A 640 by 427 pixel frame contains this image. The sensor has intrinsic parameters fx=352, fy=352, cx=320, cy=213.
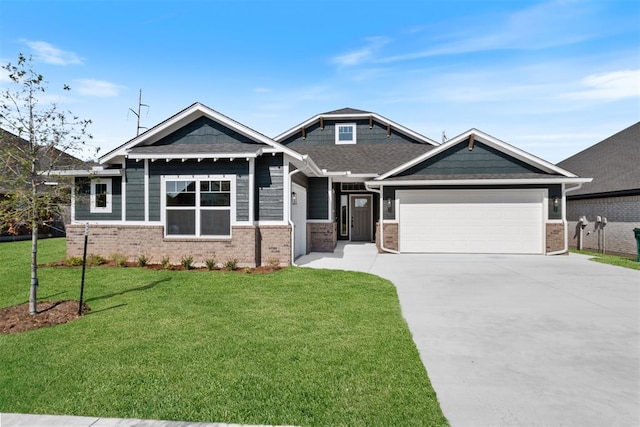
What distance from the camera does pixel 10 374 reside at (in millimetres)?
3766

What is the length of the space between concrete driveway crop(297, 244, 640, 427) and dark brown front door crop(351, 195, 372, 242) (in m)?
8.07

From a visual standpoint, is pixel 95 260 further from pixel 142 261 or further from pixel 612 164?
pixel 612 164

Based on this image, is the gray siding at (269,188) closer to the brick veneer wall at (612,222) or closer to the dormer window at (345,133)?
the dormer window at (345,133)

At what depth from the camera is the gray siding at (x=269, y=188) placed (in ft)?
Result: 35.9

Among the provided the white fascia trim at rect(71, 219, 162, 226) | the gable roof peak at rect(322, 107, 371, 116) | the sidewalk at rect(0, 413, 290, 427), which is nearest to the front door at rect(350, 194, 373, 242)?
the gable roof peak at rect(322, 107, 371, 116)

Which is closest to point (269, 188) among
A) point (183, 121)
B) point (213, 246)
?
point (213, 246)

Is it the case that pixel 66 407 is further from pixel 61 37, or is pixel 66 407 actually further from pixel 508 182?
pixel 508 182

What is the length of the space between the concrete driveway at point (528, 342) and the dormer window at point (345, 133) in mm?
11631

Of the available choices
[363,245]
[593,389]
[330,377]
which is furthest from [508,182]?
[330,377]

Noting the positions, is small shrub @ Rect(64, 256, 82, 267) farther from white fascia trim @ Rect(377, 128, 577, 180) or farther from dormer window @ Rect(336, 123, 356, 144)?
dormer window @ Rect(336, 123, 356, 144)

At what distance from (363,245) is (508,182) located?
6780 millimetres

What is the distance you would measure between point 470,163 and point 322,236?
22.3 feet

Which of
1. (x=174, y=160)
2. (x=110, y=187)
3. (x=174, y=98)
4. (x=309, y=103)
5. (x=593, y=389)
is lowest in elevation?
(x=593, y=389)

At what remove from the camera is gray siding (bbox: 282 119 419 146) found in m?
20.0
